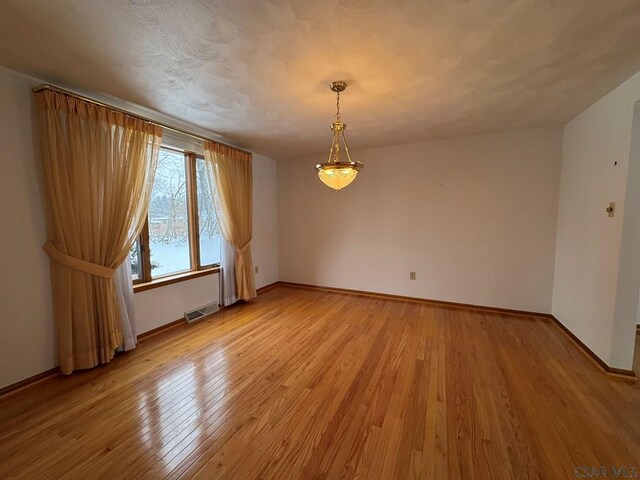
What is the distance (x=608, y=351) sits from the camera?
2201 millimetres

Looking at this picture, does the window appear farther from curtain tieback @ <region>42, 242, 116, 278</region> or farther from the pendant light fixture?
the pendant light fixture

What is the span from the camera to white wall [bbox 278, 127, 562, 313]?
3.33 m

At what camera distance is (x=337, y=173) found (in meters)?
2.21

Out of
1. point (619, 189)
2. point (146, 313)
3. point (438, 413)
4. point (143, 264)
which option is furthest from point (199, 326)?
point (619, 189)

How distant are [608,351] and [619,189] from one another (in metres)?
1.39

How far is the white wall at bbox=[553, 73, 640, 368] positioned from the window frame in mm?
4297

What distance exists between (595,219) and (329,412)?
9.89ft

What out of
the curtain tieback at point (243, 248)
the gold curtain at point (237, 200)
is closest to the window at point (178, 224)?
the gold curtain at point (237, 200)

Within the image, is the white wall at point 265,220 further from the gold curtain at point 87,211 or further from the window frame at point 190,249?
the gold curtain at point 87,211

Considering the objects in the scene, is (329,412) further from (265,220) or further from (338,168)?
(265,220)

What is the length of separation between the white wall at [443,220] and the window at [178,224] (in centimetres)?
170

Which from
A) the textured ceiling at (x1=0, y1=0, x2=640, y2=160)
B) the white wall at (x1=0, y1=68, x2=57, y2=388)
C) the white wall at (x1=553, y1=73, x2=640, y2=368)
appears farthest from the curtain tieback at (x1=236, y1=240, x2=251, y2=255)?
the white wall at (x1=553, y1=73, x2=640, y2=368)

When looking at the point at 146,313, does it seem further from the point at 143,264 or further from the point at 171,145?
the point at 171,145

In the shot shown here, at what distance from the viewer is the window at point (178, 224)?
2.88 meters
